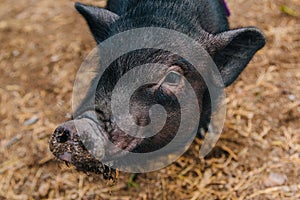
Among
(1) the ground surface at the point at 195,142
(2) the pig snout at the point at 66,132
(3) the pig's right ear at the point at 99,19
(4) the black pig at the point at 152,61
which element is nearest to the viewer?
(2) the pig snout at the point at 66,132

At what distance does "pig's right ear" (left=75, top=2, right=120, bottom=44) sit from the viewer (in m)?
3.17

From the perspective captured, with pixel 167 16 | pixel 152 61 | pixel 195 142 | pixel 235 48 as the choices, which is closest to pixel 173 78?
pixel 152 61

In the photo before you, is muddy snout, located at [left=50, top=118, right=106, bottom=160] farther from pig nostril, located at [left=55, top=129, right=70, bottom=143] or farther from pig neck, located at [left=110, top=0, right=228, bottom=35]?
pig neck, located at [left=110, top=0, right=228, bottom=35]

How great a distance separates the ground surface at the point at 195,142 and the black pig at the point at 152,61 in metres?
0.54

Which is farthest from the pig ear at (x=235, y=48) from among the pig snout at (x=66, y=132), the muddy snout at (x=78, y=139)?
the pig snout at (x=66, y=132)

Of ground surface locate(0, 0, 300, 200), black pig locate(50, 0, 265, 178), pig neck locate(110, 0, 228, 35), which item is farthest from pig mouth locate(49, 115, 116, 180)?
pig neck locate(110, 0, 228, 35)

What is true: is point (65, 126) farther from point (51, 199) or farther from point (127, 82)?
point (51, 199)

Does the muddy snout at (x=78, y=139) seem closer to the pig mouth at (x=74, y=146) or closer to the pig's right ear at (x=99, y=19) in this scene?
the pig mouth at (x=74, y=146)

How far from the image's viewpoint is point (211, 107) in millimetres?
3643

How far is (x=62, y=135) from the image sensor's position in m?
2.57

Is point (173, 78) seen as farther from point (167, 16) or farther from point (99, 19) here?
point (99, 19)

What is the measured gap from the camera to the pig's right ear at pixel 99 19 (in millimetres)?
3170

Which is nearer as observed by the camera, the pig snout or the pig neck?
the pig snout

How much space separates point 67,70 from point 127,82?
2.20 m
